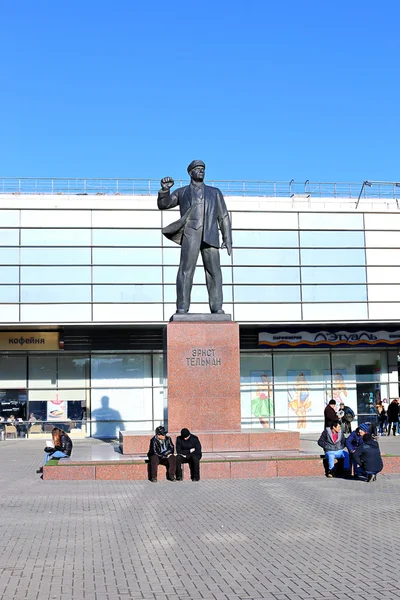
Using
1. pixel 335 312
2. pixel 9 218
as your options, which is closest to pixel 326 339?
pixel 335 312

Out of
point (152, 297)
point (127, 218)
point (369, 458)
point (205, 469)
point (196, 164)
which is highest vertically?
point (127, 218)

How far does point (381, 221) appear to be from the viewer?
34000 mm

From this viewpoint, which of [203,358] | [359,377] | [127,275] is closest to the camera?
[203,358]

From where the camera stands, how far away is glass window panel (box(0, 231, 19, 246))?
31844mm

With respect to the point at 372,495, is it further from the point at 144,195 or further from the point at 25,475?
the point at 144,195

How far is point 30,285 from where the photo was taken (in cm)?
3175

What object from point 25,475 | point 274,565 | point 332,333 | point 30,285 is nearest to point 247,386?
point 332,333

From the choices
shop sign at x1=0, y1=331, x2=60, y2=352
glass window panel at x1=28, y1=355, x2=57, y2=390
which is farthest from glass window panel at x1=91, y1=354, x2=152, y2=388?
shop sign at x1=0, y1=331, x2=60, y2=352

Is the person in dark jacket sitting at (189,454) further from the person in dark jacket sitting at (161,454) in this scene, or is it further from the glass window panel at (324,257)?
the glass window panel at (324,257)

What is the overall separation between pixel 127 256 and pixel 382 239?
413 inches

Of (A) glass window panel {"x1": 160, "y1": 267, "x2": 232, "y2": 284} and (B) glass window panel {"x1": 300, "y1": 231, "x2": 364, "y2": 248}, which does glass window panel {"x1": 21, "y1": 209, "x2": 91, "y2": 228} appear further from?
(B) glass window panel {"x1": 300, "y1": 231, "x2": 364, "y2": 248}

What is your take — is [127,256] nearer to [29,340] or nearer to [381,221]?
[29,340]

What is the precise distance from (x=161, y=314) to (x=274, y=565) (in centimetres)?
2393

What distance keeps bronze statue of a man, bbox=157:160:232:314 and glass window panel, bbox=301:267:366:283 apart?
14.8 m
